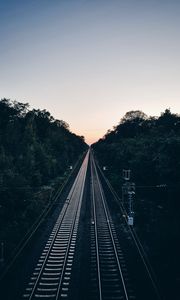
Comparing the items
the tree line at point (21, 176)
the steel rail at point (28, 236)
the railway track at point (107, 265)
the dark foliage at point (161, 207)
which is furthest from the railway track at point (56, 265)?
the dark foliage at point (161, 207)

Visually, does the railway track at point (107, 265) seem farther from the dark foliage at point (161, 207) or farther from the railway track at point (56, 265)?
the dark foliage at point (161, 207)

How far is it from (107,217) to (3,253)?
1372cm

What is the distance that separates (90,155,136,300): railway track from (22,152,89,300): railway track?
5.68 ft

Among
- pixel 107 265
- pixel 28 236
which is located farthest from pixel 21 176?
pixel 107 265

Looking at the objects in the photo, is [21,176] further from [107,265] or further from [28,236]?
[107,265]

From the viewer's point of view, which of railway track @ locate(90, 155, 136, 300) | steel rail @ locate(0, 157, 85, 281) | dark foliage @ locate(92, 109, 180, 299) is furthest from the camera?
dark foliage @ locate(92, 109, 180, 299)

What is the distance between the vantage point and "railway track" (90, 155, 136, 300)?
1525cm

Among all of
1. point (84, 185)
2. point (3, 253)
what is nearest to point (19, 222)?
point (3, 253)

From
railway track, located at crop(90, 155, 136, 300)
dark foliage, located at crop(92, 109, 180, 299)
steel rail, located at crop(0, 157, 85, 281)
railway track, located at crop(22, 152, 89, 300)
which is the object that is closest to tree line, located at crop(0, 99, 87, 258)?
steel rail, located at crop(0, 157, 85, 281)

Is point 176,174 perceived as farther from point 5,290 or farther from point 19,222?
point 5,290

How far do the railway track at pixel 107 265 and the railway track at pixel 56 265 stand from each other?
1732 millimetres

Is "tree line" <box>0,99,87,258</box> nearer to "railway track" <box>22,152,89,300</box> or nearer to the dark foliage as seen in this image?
"railway track" <box>22,152,89,300</box>

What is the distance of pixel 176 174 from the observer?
28.0m

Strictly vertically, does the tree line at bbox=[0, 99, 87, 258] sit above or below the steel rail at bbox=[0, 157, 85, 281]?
above
